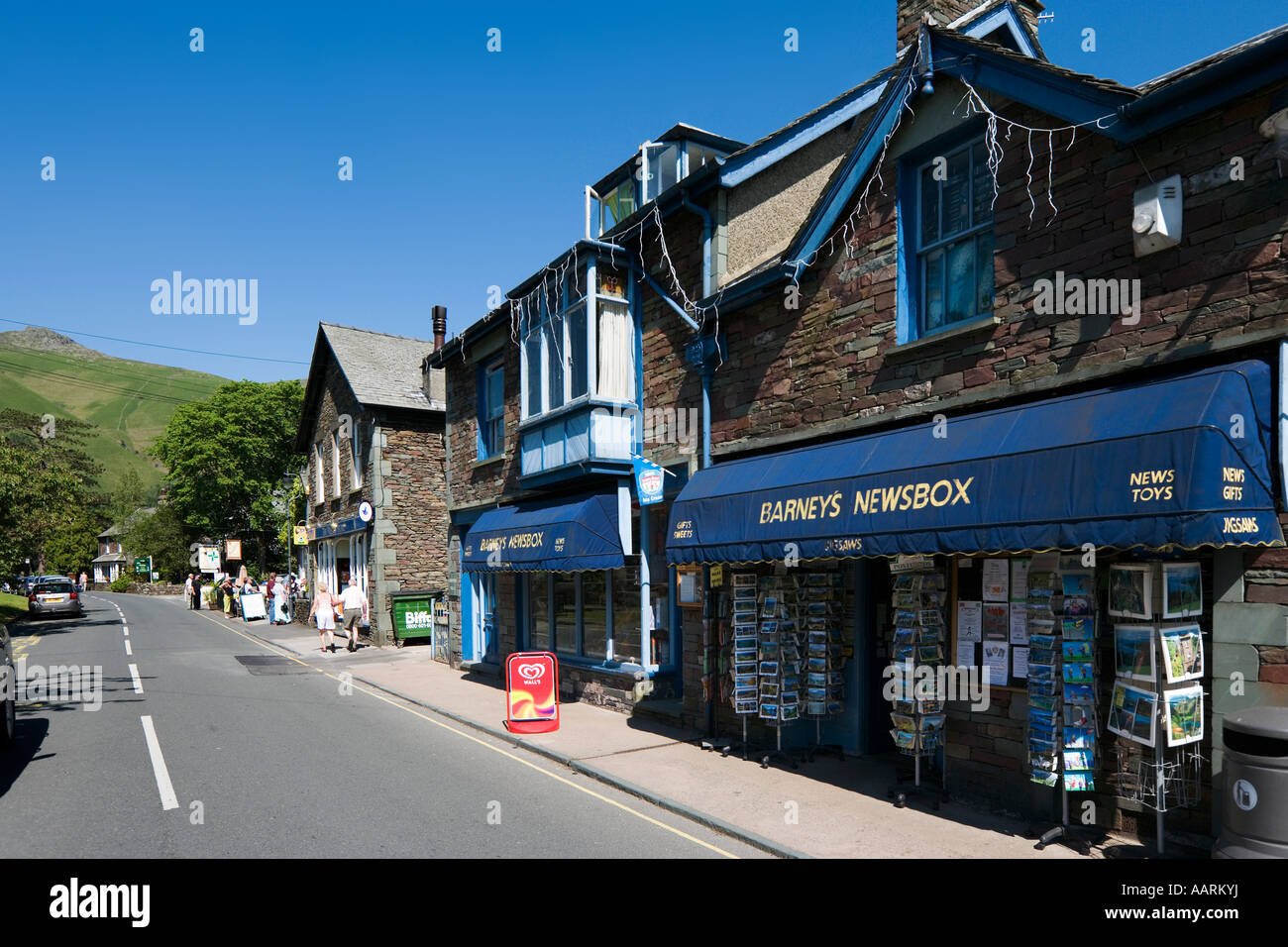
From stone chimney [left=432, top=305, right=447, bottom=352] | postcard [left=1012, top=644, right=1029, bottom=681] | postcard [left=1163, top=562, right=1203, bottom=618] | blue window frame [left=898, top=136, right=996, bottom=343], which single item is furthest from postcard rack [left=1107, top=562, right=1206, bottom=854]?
stone chimney [left=432, top=305, right=447, bottom=352]

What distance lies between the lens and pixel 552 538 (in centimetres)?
1314

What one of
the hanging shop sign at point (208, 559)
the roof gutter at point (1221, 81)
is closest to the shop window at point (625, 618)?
the roof gutter at point (1221, 81)

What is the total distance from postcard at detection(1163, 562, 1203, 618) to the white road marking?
28.2ft

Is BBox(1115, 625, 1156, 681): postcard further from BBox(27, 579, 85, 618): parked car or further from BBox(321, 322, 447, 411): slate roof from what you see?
BBox(27, 579, 85, 618): parked car

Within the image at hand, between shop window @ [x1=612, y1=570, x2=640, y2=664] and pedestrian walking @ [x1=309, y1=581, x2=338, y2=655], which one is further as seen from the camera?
pedestrian walking @ [x1=309, y1=581, x2=338, y2=655]

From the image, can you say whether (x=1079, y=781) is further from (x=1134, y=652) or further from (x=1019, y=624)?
(x=1019, y=624)

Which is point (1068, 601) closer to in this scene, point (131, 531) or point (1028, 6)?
point (1028, 6)

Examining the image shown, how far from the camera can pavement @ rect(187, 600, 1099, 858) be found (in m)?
6.53

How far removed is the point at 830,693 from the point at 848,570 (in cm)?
142

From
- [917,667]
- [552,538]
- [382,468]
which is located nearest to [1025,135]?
[917,667]

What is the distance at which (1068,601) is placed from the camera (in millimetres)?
6453

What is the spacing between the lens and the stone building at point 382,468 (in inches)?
944

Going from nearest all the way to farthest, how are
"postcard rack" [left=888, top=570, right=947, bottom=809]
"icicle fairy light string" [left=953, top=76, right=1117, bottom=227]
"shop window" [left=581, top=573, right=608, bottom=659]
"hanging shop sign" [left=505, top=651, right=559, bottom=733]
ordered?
"icicle fairy light string" [left=953, top=76, right=1117, bottom=227]
"postcard rack" [left=888, top=570, right=947, bottom=809]
"hanging shop sign" [left=505, top=651, right=559, bottom=733]
"shop window" [left=581, top=573, right=608, bottom=659]

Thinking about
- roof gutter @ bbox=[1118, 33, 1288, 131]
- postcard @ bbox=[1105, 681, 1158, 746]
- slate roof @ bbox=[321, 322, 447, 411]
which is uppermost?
slate roof @ bbox=[321, 322, 447, 411]
